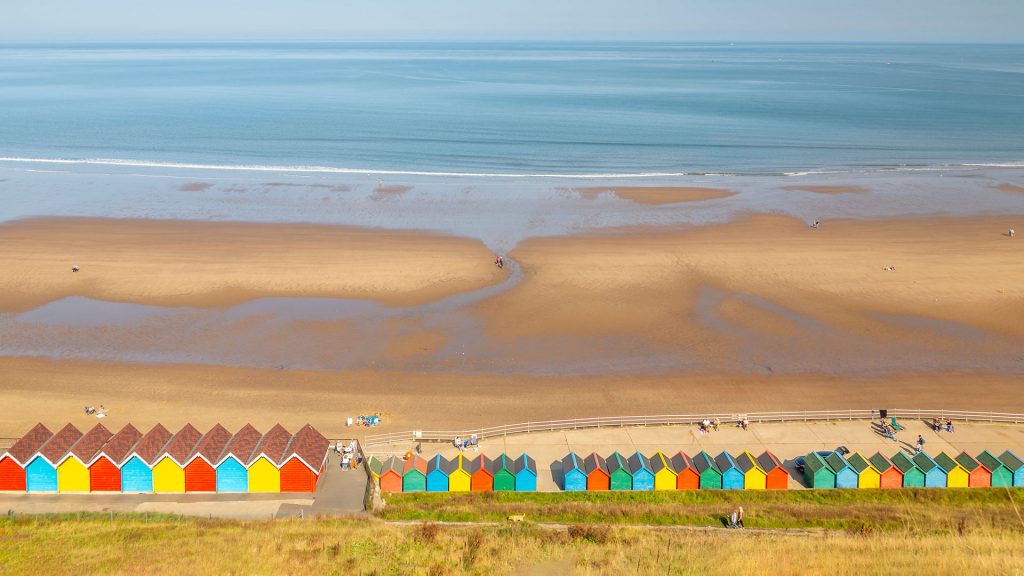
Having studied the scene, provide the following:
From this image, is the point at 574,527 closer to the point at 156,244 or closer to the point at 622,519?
the point at 622,519

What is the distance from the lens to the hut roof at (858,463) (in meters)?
24.4

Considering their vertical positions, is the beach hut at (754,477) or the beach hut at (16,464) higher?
the beach hut at (16,464)

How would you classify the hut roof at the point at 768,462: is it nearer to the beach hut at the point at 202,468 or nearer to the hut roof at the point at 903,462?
the hut roof at the point at 903,462

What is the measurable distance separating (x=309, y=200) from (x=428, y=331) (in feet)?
86.5


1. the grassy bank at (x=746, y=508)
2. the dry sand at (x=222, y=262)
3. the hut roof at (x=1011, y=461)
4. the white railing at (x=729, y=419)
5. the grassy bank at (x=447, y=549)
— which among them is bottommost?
the grassy bank at (x=447, y=549)

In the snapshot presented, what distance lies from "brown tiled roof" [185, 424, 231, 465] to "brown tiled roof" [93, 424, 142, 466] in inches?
68.1

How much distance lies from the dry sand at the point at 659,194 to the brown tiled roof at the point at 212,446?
130 feet

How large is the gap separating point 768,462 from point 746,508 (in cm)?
178

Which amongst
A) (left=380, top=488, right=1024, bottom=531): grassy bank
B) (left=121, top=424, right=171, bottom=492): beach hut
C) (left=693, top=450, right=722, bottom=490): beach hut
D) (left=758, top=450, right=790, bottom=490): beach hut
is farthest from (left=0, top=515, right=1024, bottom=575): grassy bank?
(left=758, top=450, right=790, bottom=490): beach hut

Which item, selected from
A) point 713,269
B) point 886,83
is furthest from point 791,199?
point 886,83

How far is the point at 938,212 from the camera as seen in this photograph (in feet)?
184

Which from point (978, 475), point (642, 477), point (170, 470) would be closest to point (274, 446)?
point (170, 470)

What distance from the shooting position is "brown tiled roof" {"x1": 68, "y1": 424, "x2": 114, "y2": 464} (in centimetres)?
2364

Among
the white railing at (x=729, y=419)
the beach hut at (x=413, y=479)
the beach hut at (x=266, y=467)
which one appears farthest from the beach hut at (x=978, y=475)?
the beach hut at (x=266, y=467)
